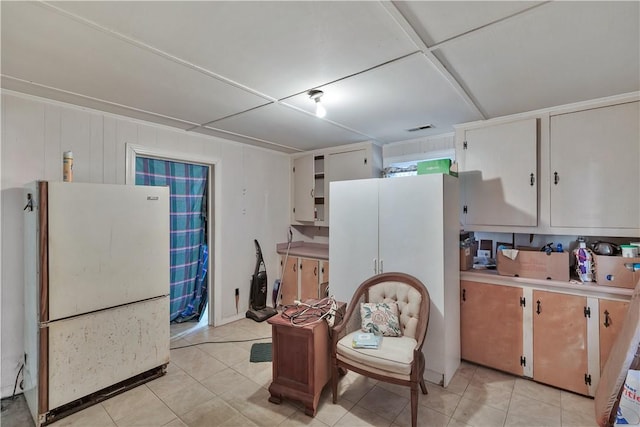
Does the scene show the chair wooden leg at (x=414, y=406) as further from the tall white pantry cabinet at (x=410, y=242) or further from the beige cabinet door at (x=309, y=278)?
the beige cabinet door at (x=309, y=278)

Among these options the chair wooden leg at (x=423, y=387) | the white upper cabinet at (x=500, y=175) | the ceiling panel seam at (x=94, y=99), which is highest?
the ceiling panel seam at (x=94, y=99)

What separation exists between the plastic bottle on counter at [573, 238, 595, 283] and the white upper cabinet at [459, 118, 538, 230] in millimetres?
404

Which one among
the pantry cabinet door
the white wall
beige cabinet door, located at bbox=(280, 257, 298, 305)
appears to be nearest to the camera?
the white wall

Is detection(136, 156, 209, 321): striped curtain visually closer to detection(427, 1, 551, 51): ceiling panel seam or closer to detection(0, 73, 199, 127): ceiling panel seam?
→ detection(0, 73, 199, 127): ceiling panel seam

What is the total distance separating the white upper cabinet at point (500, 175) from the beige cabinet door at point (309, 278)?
2.01 metres

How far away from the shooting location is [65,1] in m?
1.32

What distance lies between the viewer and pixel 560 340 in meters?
2.44

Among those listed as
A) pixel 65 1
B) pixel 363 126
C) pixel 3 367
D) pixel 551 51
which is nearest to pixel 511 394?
pixel 551 51

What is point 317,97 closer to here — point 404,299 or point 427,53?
point 427,53

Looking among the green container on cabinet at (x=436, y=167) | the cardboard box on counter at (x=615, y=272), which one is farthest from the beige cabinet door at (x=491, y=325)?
the green container on cabinet at (x=436, y=167)

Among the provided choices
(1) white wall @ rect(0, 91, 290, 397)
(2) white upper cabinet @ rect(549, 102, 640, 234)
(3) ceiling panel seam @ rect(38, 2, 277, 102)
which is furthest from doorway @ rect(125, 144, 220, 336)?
(2) white upper cabinet @ rect(549, 102, 640, 234)

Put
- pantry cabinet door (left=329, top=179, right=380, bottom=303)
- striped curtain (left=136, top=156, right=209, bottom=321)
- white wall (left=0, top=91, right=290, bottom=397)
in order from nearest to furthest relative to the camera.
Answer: white wall (left=0, top=91, right=290, bottom=397), pantry cabinet door (left=329, top=179, right=380, bottom=303), striped curtain (left=136, top=156, right=209, bottom=321)

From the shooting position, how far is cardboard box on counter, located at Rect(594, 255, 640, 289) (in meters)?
2.21

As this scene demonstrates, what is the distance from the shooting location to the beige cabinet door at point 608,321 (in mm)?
2217
